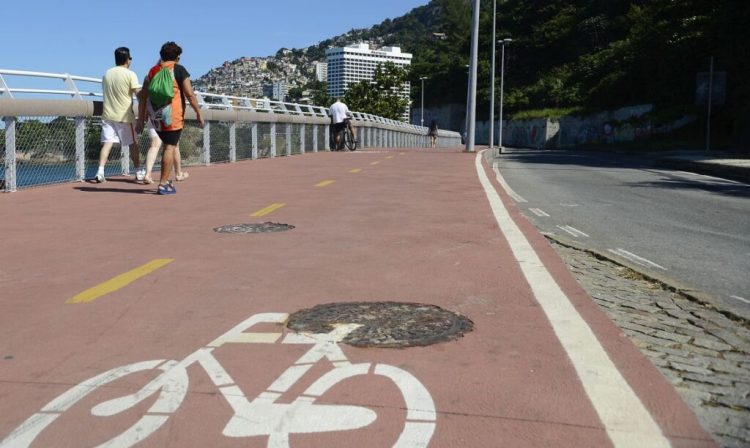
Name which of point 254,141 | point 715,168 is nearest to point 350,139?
point 254,141

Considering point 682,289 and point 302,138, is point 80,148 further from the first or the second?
point 302,138

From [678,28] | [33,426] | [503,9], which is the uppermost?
[503,9]

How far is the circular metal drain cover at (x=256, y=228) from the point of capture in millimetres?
7457

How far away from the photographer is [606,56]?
76375mm

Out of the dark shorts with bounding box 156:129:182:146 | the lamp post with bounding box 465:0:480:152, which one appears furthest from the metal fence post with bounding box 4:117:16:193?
the lamp post with bounding box 465:0:480:152

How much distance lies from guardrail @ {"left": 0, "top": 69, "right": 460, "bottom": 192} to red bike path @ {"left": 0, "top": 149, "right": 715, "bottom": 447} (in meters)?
2.52

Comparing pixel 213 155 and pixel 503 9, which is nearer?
pixel 213 155

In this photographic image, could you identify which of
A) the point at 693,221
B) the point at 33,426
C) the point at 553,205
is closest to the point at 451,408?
the point at 33,426

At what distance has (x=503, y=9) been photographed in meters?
114

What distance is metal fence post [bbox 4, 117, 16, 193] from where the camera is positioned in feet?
35.6

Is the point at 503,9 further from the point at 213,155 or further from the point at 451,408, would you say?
the point at 451,408

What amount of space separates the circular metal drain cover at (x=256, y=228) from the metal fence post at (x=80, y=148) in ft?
19.9

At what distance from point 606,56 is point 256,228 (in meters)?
74.6

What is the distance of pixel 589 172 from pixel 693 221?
10665 mm
